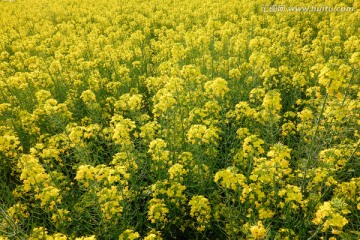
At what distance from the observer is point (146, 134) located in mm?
4453

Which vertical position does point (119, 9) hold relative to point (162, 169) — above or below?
above

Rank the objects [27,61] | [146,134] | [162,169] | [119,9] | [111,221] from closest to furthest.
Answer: [111,221] → [162,169] → [146,134] → [27,61] → [119,9]

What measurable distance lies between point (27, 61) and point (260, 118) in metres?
7.35

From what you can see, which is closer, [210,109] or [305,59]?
[210,109]

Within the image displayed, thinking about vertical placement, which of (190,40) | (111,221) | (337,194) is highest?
(190,40)

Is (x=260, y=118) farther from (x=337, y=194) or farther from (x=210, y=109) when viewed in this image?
(x=337, y=194)

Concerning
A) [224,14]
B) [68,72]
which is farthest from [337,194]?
[224,14]

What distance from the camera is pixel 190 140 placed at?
3.82 metres

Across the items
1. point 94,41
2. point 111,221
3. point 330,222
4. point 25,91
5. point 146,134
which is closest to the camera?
point 330,222

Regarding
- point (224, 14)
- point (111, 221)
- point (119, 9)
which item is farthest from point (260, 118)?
point (119, 9)

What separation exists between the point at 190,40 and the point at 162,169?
417 cm

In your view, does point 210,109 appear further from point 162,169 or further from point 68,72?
point 68,72

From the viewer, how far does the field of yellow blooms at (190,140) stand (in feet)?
10.4

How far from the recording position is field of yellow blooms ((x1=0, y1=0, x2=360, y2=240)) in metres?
3.17
